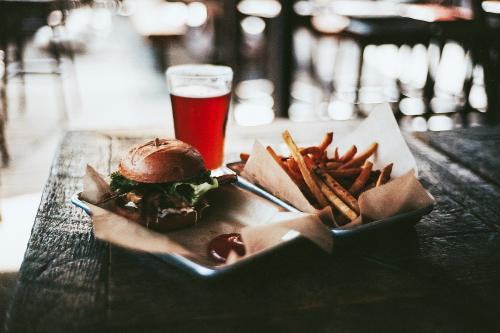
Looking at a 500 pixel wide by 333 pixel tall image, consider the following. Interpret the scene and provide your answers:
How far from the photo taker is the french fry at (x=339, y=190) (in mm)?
1171

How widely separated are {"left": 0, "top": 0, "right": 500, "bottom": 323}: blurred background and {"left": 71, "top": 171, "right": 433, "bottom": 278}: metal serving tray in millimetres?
772

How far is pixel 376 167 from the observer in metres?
1.45

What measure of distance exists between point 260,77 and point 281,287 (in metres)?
5.65

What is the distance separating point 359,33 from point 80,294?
3.61 meters

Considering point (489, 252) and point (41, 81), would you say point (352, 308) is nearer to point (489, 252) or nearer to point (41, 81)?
point (489, 252)

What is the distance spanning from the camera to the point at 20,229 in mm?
2750

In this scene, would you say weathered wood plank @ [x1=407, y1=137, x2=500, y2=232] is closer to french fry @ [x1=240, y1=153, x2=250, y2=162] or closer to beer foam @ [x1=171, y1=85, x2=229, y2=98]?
french fry @ [x1=240, y1=153, x2=250, y2=162]

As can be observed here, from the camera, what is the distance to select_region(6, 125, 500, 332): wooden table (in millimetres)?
857

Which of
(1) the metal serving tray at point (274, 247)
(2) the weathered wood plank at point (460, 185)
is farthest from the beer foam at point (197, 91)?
(2) the weathered wood plank at point (460, 185)

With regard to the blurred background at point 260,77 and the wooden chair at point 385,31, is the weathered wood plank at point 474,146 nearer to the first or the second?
the blurred background at point 260,77

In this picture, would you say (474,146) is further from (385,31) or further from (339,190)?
(385,31)

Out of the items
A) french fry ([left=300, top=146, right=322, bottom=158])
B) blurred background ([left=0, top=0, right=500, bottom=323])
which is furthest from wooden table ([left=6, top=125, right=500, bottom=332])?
blurred background ([left=0, top=0, right=500, bottom=323])

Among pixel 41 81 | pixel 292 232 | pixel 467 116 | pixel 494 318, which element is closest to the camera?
pixel 494 318

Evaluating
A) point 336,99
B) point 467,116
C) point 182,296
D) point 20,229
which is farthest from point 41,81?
point 182,296
